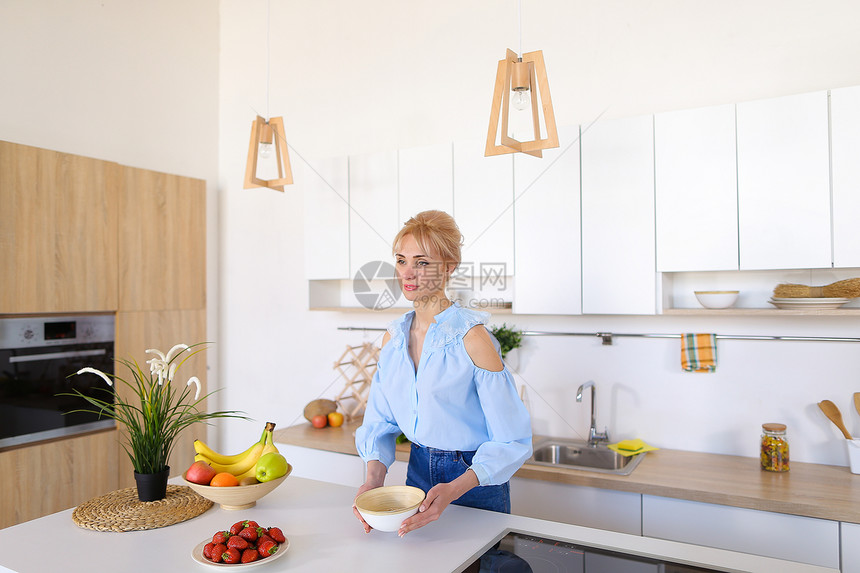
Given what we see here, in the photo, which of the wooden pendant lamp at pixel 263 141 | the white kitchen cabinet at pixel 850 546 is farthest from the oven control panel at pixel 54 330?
the white kitchen cabinet at pixel 850 546

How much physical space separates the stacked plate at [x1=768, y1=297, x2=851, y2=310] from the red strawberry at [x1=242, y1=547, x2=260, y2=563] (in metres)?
2.10

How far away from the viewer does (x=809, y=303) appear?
2.35 metres

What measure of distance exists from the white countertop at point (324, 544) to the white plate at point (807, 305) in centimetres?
127

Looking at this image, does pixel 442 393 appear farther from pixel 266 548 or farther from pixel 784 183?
pixel 784 183

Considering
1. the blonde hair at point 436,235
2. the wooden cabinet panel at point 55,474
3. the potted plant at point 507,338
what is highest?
the blonde hair at point 436,235

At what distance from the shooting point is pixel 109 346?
3383 millimetres

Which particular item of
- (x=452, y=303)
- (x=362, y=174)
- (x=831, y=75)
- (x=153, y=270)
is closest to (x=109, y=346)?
(x=153, y=270)

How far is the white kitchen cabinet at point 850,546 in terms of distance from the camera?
1.96 meters

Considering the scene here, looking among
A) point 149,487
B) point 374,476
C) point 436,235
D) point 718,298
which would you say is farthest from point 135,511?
point 718,298

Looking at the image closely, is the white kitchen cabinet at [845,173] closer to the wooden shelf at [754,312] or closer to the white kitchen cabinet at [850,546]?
the wooden shelf at [754,312]

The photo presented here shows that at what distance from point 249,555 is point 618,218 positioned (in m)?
2.00

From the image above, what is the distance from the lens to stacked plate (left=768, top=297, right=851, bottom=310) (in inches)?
91.2

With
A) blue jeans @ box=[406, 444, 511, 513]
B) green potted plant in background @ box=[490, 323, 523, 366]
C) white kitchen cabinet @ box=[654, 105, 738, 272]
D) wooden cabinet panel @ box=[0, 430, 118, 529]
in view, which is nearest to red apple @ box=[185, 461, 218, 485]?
blue jeans @ box=[406, 444, 511, 513]

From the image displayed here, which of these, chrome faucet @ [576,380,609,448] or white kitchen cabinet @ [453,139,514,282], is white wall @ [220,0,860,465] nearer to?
chrome faucet @ [576,380,609,448]
